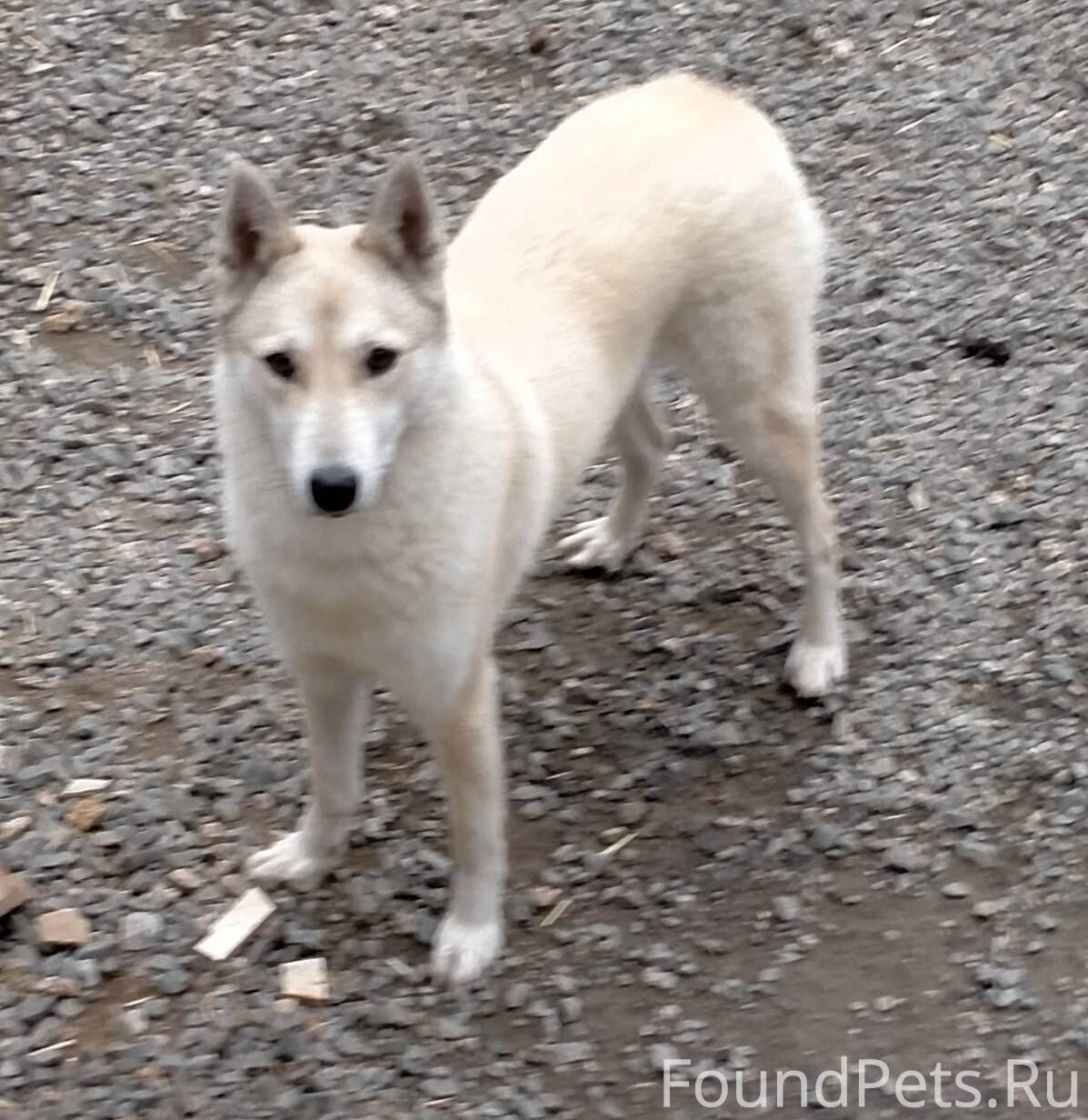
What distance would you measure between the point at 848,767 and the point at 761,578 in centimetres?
69

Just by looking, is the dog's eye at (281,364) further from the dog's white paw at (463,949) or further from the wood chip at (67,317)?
the wood chip at (67,317)

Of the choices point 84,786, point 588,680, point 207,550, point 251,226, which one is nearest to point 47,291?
point 207,550

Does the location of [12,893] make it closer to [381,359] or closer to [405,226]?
[381,359]

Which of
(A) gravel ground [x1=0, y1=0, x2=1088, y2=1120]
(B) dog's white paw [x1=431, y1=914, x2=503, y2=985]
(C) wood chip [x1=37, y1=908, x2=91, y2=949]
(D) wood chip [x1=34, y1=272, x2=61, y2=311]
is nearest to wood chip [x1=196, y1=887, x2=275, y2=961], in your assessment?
(A) gravel ground [x1=0, y1=0, x2=1088, y2=1120]

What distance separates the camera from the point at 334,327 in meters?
2.44

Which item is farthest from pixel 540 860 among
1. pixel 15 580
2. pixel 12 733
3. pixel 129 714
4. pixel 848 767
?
pixel 15 580

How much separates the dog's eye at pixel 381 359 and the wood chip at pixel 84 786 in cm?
147

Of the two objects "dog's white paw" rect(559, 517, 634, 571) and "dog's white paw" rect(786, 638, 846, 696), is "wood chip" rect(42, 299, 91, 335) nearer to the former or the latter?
"dog's white paw" rect(559, 517, 634, 571)

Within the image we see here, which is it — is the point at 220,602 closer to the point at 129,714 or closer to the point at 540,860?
the point at 129,714

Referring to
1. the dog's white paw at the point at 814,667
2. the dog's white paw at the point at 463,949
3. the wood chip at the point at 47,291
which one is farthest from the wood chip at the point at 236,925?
the wood chip at the point at 47,291

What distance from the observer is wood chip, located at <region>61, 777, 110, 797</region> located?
11.2 feet

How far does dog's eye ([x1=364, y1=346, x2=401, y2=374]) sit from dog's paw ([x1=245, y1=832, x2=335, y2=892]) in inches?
49.0

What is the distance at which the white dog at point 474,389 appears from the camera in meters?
2.49

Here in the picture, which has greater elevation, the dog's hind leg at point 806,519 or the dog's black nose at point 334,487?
the dog's black nose at point 334,487
